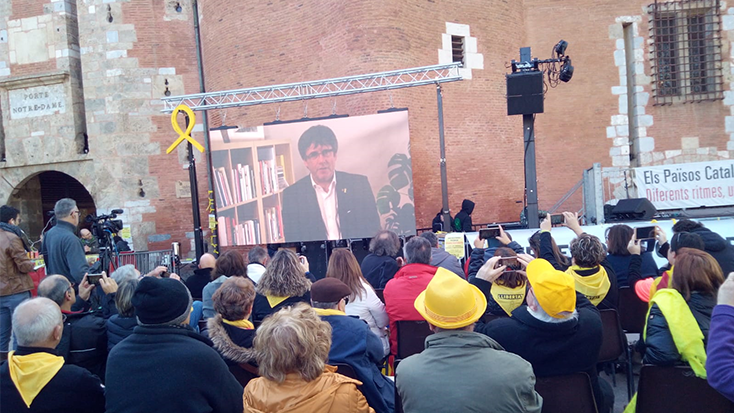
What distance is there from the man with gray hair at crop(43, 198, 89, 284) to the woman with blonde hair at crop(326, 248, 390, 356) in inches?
104

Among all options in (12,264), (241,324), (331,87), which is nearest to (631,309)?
(241,324)

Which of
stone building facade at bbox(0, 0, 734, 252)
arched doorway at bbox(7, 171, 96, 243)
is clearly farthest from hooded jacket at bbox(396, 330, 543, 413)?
arched doorway at bbox(7, 171, 96, 243)

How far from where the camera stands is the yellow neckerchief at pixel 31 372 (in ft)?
7.72

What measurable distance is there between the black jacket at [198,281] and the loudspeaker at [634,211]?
23.9 ft

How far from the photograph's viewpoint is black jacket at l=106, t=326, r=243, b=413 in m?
2.12

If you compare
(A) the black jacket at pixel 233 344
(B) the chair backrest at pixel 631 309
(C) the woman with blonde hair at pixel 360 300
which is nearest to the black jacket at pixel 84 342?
(A) the black jacket at pixel 233 344

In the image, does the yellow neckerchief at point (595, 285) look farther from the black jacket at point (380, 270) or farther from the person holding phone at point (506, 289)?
the black jacket at point (380, 270)

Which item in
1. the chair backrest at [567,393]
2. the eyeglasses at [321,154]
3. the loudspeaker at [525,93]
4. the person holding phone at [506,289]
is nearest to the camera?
the chair backrest at [567,393]

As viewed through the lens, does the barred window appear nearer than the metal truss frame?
No

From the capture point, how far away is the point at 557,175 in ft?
41.6

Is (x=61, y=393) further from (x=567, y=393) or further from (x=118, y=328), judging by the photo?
(x=567, y=393)

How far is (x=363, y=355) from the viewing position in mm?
2895

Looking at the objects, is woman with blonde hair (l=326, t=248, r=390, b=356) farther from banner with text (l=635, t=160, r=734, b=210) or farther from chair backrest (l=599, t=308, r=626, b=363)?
banner with text (l=635, t=160, r=734, b=210)

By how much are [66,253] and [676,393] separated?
16.7 feet
